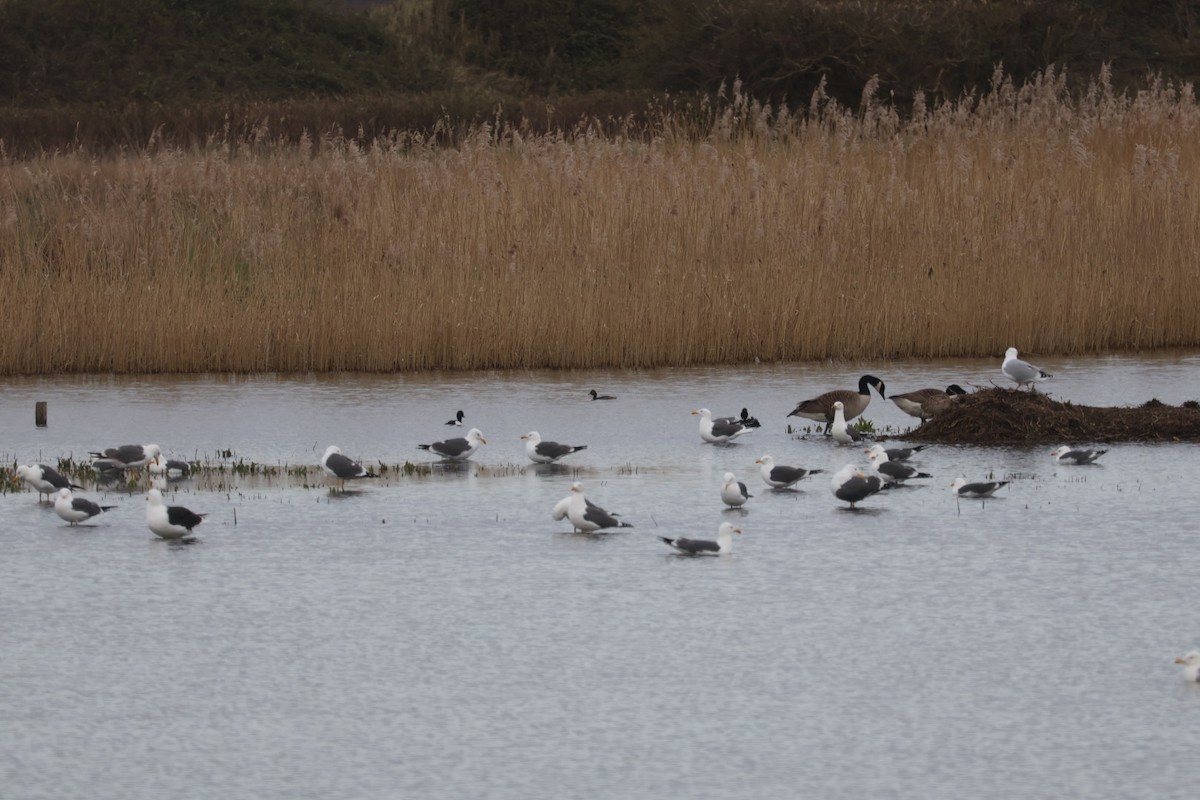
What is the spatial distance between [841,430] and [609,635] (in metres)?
5.16

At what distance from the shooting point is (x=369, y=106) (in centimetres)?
3759

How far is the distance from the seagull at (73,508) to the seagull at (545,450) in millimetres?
2789

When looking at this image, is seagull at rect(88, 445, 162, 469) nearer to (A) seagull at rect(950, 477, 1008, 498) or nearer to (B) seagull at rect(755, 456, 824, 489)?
(B) seagull at rect(755, 456, 824, 489)

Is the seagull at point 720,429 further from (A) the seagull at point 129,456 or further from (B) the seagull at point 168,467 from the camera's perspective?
(A) the seagull at point 129,456

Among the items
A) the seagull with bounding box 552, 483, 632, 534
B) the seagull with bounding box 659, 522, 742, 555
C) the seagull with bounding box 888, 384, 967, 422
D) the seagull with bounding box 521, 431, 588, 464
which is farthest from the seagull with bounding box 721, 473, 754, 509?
the seagull with bounding box 888, 384, 967, 422

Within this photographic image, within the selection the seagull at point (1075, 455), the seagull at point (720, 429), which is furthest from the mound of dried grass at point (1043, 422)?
the seagull at point (720, 429)

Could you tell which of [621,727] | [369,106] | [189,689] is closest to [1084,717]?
[621,727]

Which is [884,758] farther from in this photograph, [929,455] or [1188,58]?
[1188,58]

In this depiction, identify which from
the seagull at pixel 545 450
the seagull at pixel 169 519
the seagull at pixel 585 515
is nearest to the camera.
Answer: the seagull at pixel 169 519

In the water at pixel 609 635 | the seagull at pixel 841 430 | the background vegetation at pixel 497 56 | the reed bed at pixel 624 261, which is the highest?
the background vegetation at pixel 497 56

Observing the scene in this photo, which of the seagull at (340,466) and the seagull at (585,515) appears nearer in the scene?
the seagull at (585,515)

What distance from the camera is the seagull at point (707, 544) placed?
29.1ft

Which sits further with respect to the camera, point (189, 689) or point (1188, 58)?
point (1188, 58)

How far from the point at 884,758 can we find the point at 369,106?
3302cm
